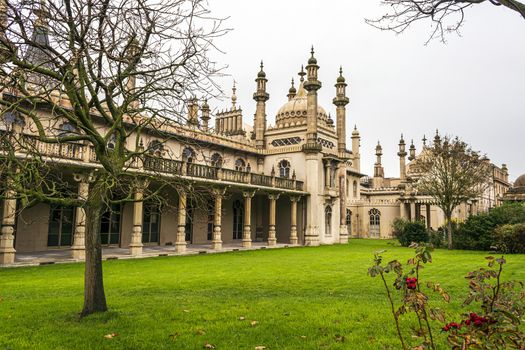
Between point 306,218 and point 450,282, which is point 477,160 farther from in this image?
Result: point 450,282

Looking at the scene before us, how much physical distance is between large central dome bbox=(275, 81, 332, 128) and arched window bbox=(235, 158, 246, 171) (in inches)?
284

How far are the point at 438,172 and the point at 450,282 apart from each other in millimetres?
18870

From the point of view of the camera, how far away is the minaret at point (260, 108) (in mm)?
34938

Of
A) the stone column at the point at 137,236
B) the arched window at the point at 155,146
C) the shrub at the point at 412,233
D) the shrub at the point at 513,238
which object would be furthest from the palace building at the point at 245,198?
the shrub at the point at 513,238

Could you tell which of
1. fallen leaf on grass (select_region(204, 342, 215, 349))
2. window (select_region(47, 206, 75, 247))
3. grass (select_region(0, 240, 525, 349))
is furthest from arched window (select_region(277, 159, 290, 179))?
fallen leaf on grass (select_region(204, 342, 215, 349))

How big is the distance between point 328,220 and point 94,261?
27685mm

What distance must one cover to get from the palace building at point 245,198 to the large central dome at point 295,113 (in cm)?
11

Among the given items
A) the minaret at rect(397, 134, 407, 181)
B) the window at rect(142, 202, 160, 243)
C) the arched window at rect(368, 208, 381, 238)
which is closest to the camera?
the window at rect(142, 202, 160, 243)

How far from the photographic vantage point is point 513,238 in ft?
66.7

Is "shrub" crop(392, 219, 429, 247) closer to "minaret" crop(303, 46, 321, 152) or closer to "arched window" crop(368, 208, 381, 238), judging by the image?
"minaret" crop(303, 46, 321, 152)

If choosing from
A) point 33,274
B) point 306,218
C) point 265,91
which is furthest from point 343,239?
point 33,274

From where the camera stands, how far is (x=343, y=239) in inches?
1335

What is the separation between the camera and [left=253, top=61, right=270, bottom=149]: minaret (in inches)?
1375

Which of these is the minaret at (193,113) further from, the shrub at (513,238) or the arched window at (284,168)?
the arched window at (284,168)
